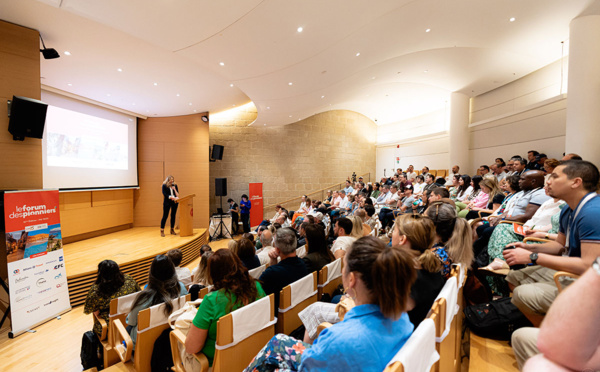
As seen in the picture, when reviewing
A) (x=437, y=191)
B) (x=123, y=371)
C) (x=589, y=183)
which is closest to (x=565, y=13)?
(x=437, y=191)

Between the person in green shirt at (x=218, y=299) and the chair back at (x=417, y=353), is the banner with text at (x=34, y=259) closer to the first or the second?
the person in green shirt at (x=218, y=299)

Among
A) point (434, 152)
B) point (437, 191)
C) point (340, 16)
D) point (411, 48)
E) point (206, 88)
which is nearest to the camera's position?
point (437, 191)

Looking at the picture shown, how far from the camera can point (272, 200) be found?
10992 millimetres

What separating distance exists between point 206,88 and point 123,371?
5915 millimetres

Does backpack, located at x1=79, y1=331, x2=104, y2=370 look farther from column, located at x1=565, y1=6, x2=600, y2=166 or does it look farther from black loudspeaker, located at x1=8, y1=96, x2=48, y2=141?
column, located at x1=565, y1=6, x2=600, y2=166

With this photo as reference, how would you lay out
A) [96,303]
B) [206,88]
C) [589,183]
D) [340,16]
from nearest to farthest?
[589,183]
[96,303]
[340,16]
[206,88]

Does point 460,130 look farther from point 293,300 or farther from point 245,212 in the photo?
point 293,300

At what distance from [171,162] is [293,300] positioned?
26.3 feet

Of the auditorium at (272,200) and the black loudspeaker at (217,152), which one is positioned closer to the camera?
the auditorium at (272,200)

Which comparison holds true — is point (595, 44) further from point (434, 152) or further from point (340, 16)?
point (434, 152)

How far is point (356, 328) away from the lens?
89 centimetres

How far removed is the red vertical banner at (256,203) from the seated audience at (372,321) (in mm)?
9558

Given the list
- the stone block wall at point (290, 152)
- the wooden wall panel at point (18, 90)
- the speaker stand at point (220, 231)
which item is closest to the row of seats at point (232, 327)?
the wooden wall panel at point (18, 90)

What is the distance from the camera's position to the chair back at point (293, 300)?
1984 mm
